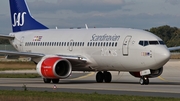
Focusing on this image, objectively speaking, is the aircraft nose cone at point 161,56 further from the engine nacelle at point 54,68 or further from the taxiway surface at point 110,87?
the engine nacelle at point 54,68

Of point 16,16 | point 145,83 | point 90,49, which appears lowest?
point 145,83

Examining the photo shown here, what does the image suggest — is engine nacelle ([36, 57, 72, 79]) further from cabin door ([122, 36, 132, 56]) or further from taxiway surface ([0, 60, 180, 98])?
cabin door ([122, 36, 132, 56])

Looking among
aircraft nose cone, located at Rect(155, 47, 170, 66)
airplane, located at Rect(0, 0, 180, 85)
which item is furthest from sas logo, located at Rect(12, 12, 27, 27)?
aircraft nose cone, located at Rect(155, 47, 170, 66)

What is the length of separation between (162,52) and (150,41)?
1.48 meters

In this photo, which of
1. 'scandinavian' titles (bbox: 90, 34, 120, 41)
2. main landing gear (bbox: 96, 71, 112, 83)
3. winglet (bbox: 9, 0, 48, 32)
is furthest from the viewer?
winglet (bbox: 9, 0, 48, 32)

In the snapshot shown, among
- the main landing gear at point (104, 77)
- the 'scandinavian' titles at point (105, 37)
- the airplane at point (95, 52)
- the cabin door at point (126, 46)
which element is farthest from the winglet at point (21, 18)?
the cabin door at point (126, 46)

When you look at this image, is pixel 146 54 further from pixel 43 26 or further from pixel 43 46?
pixel 43 26

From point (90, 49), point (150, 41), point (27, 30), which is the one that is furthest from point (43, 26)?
point (150, 41)

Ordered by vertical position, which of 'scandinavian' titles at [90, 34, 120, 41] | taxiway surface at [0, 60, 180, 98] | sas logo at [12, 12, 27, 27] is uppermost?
sas logo at [12, 12, 27, 27]

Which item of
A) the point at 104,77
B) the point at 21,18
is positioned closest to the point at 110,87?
the point at 104,77

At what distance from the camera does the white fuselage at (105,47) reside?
117 feet

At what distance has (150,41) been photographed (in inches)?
1422

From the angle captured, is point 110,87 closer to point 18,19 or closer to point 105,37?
point 105,37

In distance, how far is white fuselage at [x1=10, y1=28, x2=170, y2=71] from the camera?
35.7 meters
